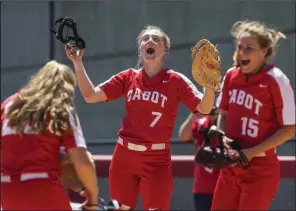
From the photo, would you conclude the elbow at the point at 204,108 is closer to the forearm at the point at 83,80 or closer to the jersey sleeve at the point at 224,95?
the jersey sleeve at the point at 224,95

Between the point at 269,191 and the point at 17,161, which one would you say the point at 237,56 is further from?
the point at 17,161

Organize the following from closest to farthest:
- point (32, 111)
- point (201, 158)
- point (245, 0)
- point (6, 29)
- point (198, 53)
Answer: point (32, 111)
point (198, 53)
point (201, 158)
point (245, 0)
point (6, 29)

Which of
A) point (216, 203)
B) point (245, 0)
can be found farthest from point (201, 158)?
point (245, 0)

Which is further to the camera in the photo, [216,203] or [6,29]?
[6,29]

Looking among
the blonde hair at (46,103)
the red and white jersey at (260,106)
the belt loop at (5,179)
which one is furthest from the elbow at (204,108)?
the belt loop at (5,179)

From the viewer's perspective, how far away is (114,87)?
557 centimetres

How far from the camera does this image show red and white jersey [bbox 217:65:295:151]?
521 centimetres

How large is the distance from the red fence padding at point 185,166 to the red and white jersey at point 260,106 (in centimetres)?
242

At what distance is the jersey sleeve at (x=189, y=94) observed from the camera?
5.38m

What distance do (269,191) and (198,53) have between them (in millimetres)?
1083

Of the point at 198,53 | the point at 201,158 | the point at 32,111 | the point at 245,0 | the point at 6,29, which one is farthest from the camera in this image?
the point at 6,29

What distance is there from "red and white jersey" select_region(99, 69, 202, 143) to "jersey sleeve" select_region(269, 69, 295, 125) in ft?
1.77

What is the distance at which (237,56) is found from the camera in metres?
5.39

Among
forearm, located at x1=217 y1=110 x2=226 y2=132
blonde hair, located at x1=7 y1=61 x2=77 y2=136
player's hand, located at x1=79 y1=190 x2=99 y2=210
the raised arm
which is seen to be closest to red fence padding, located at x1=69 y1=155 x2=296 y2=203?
forearm, located at x1=217 y1=110 x2=226 y2=132
